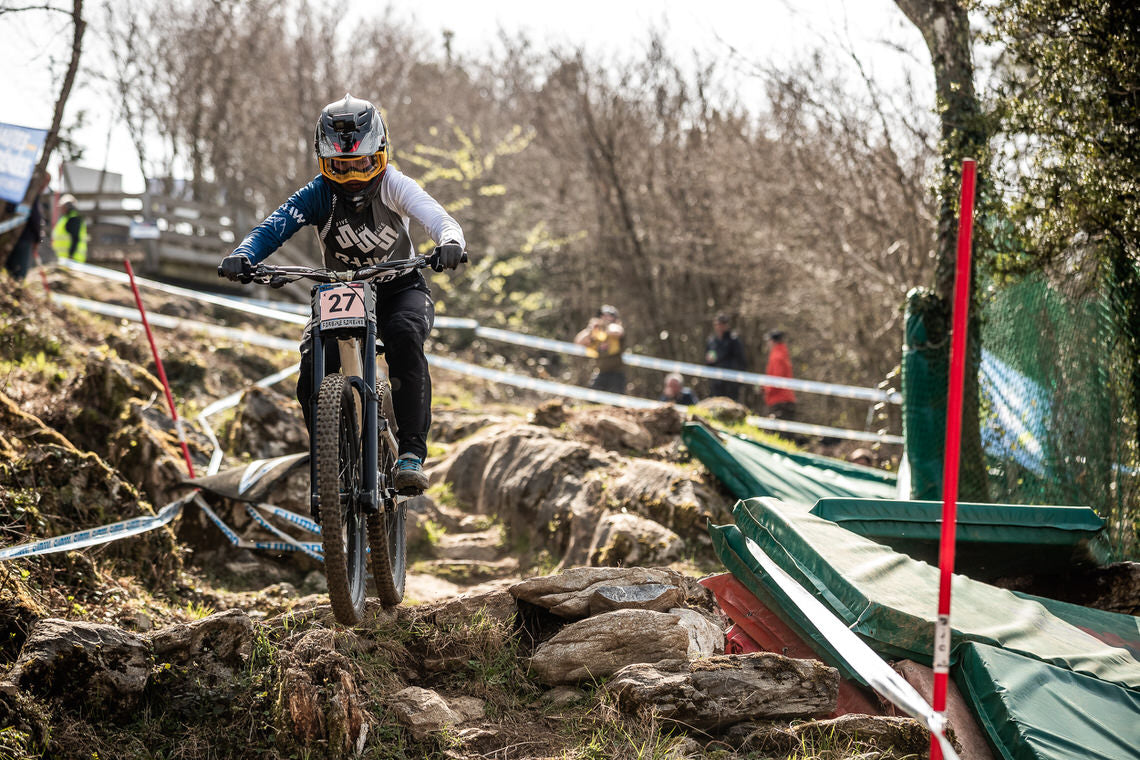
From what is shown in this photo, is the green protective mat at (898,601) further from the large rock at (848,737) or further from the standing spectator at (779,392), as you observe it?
the standing spectator at (779,392)

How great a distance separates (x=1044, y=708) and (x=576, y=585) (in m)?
2.15

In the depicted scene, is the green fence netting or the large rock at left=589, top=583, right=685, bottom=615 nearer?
the large rock at left=589, top=583, right=685, bottom=615

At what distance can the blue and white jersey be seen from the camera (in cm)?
479

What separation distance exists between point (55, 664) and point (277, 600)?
7.53ft

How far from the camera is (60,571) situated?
506cm

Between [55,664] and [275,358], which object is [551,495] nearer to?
[55,664]

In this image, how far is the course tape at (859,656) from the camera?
3205 millimetres

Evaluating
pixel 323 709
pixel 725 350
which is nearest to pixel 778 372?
pixel 725 350

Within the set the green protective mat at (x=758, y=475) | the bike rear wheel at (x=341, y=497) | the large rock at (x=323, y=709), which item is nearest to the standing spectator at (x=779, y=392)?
the green protective mat at (x=758, y=475)

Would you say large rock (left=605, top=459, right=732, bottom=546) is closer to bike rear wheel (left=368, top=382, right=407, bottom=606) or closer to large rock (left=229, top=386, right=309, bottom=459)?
large rock (left=229, top=386, right=309, bottom=459)

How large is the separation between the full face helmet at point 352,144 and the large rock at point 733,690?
260cm

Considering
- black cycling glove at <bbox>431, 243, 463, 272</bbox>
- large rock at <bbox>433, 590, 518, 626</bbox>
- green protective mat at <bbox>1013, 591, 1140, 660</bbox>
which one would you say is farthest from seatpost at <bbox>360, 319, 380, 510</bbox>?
green protective mat at <bbox>1013, 591, 1140, 660</bbox>

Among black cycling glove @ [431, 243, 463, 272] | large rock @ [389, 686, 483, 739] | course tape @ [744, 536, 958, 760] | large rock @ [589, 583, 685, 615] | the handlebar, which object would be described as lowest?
large rock @ [389, 686, 483, 739]

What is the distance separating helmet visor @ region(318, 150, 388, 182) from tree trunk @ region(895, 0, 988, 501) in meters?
5.49
